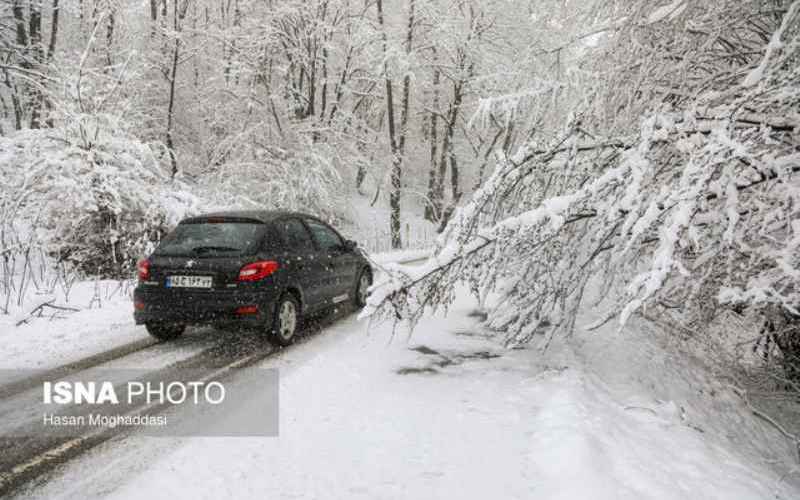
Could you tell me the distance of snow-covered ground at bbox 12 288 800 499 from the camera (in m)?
3.37

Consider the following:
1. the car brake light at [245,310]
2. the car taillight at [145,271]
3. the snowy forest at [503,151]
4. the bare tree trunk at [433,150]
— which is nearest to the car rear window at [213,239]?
the car taillight at [145,271]

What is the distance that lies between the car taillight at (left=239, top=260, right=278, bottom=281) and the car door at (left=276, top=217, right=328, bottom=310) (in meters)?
0.29

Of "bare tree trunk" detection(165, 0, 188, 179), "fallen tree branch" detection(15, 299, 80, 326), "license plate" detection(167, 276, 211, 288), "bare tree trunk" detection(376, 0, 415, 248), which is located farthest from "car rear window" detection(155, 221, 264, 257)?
"bare tree trunk" detection(165, 0, 188, 179)

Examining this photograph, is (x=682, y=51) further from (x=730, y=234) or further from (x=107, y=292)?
(x=107, y=292)

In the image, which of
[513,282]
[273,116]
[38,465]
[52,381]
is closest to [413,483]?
[38,465]

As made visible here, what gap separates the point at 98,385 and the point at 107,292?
14.3ft

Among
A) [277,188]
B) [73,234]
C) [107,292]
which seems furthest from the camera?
[277,188]

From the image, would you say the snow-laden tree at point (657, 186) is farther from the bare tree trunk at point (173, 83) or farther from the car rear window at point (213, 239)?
the bare tree trunk at point (173, 83)

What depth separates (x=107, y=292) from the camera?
895 centimetres

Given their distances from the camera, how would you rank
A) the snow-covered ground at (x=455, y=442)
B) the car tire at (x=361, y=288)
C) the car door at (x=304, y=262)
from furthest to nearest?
the car tire at (x=361, y=288)
the car door at (x=304, y=262)
the snow-covered ground at (x=455, y=442)

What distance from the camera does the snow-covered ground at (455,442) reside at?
3367 millimetres

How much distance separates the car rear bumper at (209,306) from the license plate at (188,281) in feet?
→ 0.20

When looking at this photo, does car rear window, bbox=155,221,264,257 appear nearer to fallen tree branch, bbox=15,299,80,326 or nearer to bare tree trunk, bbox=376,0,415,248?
fallen tree branch, bbox=15,299,80,326

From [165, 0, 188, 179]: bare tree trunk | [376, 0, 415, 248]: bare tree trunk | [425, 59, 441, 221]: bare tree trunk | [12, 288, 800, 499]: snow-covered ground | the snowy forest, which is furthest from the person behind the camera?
[425, 59, 441, 221]: bare tree trunk
